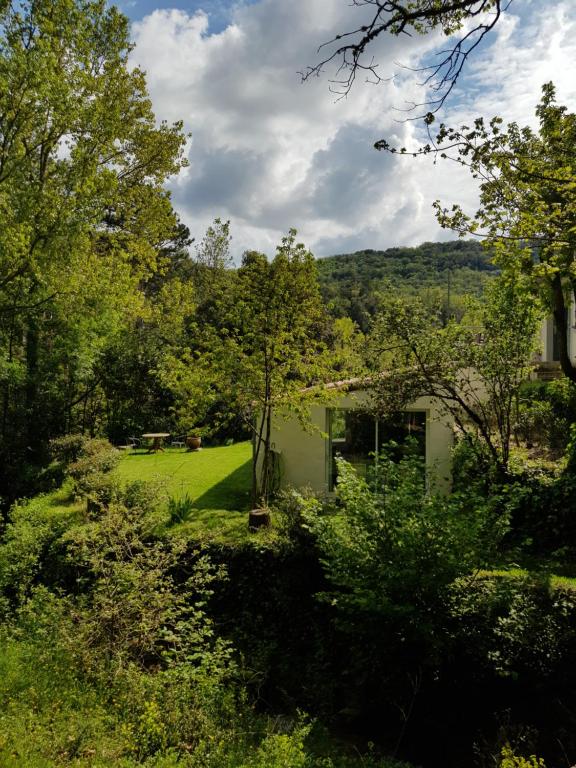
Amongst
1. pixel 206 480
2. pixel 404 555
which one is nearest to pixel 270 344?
pixel 206 480

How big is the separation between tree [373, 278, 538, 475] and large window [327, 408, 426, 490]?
1214 mm

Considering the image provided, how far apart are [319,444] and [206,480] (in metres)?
4.42

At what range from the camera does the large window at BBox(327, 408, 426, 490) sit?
553 inches

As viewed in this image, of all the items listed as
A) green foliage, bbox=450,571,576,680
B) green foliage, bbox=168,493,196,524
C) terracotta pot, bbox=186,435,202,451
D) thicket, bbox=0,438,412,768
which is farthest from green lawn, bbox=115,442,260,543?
green foliage, bbox=450,571,576,680

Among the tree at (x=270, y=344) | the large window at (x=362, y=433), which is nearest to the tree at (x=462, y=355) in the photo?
the large window at (x=362, y=433)

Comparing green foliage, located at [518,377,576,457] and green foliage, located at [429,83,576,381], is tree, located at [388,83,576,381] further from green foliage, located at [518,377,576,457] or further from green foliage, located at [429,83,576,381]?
green foliage, located at [518,377,576,457]

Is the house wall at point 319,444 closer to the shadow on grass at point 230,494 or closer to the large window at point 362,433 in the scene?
the large window at point 362,433

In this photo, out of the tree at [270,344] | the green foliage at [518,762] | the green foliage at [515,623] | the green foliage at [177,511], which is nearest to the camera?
the green foliage at [518,762]

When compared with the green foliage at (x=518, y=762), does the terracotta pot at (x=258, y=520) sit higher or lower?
higher

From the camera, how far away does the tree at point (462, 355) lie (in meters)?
12.1

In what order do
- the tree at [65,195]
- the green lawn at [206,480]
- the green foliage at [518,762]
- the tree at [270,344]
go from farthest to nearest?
the tree at [270,344] < the tree at [65,195] < the green lawn at [206,480] < the green foliage at [518,762]

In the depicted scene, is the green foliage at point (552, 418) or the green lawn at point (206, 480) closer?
the green lawn at point (206, 480)

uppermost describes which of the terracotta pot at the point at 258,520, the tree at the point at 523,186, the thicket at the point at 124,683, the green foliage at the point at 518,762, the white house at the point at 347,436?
the tree at the point at 523,186

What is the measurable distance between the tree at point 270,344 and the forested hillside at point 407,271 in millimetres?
42279
